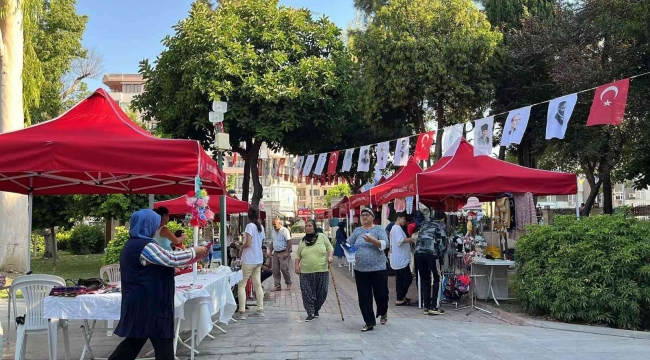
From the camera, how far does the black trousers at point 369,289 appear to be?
838cm

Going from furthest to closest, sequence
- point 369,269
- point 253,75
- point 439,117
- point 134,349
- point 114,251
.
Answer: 1. point 439,117
2. point 253,75
3. point 114,251
4. point 369,269
5. point 134,349

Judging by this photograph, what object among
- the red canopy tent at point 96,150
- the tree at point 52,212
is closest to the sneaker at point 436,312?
the red canopy tent at point 96,150

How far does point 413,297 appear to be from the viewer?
12328 millimetres

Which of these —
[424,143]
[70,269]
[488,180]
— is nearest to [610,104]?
[488,180]

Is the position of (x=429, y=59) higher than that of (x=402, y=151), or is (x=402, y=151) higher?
(x=429, y=59)

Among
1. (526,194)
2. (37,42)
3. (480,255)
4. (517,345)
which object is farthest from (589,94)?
(37,42)

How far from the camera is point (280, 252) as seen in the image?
47.9 feet

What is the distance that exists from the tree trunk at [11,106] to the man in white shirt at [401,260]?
9.88 meters

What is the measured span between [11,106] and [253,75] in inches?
315

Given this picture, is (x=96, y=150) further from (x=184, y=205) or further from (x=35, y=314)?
(x=184, y=205)

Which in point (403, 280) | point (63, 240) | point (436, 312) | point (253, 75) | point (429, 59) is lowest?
point (63, 240)

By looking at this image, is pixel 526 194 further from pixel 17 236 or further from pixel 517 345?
pixel 17 236

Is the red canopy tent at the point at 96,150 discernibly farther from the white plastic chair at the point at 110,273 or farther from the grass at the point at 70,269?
the grass at the point at 70,269

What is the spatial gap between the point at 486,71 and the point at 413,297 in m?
11.5
